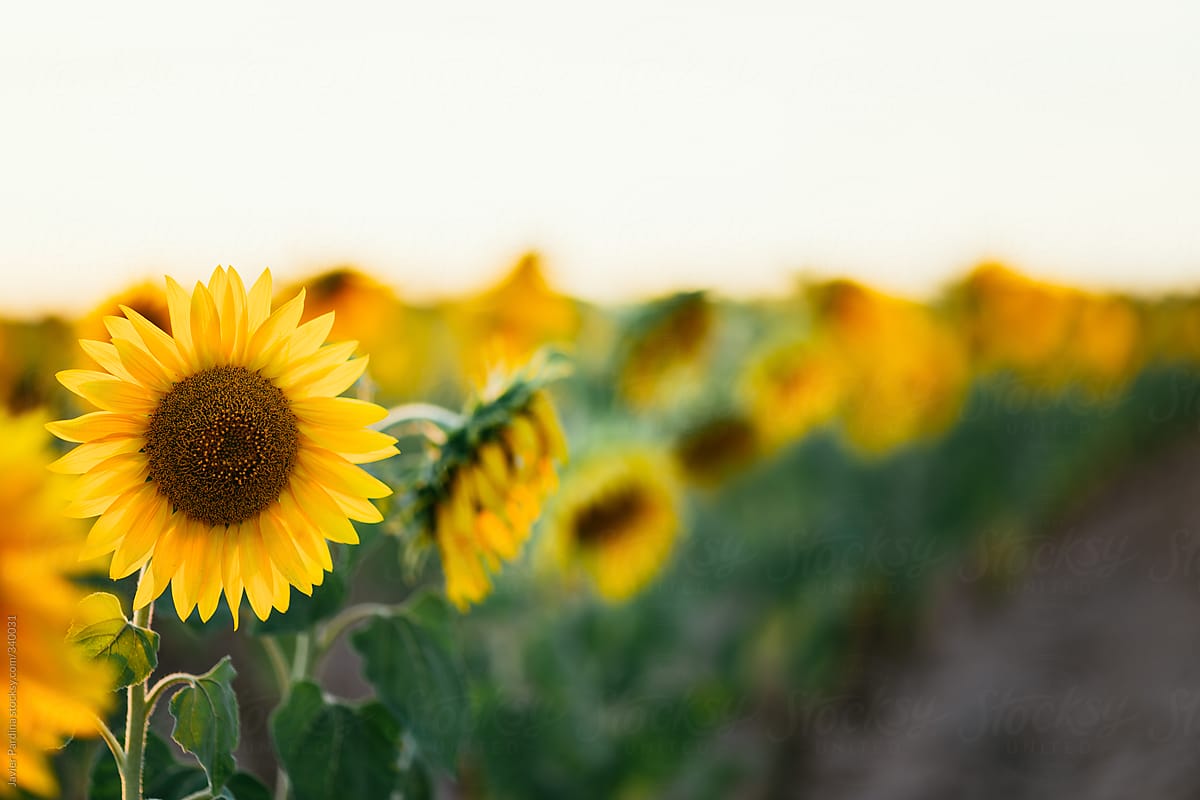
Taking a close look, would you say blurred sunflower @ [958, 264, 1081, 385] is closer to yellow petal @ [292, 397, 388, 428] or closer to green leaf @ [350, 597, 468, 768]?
green leaf @ [350, 597, 468, 768]

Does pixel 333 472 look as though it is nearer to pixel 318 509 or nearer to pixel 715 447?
pixel 318 509

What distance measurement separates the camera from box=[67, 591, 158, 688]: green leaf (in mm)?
510

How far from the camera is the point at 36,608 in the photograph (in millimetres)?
469

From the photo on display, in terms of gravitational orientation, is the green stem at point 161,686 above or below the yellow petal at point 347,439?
below

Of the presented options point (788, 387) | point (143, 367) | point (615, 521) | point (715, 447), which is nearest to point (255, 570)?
point (143, 367)

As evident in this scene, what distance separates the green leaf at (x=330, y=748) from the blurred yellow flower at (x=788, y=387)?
2038mm

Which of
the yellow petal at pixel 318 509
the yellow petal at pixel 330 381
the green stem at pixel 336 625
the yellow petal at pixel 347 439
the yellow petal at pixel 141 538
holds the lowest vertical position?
the green stem at pixel 336 625

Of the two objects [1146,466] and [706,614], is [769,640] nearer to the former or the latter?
[706,614]

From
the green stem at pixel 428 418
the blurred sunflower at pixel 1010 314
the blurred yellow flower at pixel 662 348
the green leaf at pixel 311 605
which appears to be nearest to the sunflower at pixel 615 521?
the blurred yellow flower at pixel 662 348

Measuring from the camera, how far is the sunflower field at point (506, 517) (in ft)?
1.74

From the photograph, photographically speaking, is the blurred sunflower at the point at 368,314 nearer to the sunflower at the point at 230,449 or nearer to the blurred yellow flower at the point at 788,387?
the blurred yellow flower at the point at 788,387

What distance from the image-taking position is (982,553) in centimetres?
470

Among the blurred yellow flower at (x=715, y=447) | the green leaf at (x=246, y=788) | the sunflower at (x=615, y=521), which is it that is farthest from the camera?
the blurred yellow flower at (x=715, y=447)

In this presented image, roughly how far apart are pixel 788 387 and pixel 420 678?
7.17 feet
